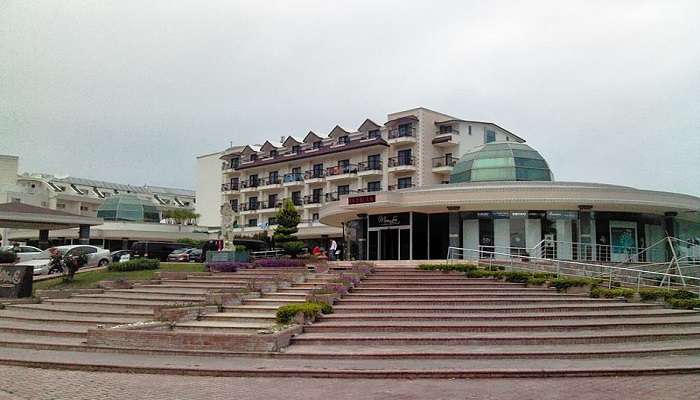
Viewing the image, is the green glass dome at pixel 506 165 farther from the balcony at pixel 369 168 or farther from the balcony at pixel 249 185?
the balcony at pixel 249 185

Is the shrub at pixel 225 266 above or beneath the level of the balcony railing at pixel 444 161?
beneath

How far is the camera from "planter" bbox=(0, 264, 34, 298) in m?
20.6

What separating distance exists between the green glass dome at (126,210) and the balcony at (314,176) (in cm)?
1988

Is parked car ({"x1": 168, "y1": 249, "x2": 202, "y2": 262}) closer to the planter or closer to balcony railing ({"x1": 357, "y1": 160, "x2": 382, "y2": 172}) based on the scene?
the planter

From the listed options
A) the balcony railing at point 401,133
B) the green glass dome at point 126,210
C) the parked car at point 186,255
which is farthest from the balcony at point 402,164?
the green glass dome at point 126,210

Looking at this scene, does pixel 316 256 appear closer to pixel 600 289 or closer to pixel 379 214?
pixel 379 214

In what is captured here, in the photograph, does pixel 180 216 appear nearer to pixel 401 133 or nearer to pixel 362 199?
pixel 401 133

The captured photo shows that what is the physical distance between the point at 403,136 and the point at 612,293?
35415 mm

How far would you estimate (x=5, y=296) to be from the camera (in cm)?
2067

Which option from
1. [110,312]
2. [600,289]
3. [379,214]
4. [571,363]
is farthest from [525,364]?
[379,214]

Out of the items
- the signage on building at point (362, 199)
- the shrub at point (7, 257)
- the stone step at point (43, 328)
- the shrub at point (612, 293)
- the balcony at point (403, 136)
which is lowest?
the stone step at point (43, 328)

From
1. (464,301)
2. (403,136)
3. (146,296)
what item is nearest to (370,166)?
(403,136)

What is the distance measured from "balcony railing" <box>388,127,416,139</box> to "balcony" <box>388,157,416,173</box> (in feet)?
6.93

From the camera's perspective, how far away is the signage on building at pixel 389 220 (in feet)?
102
